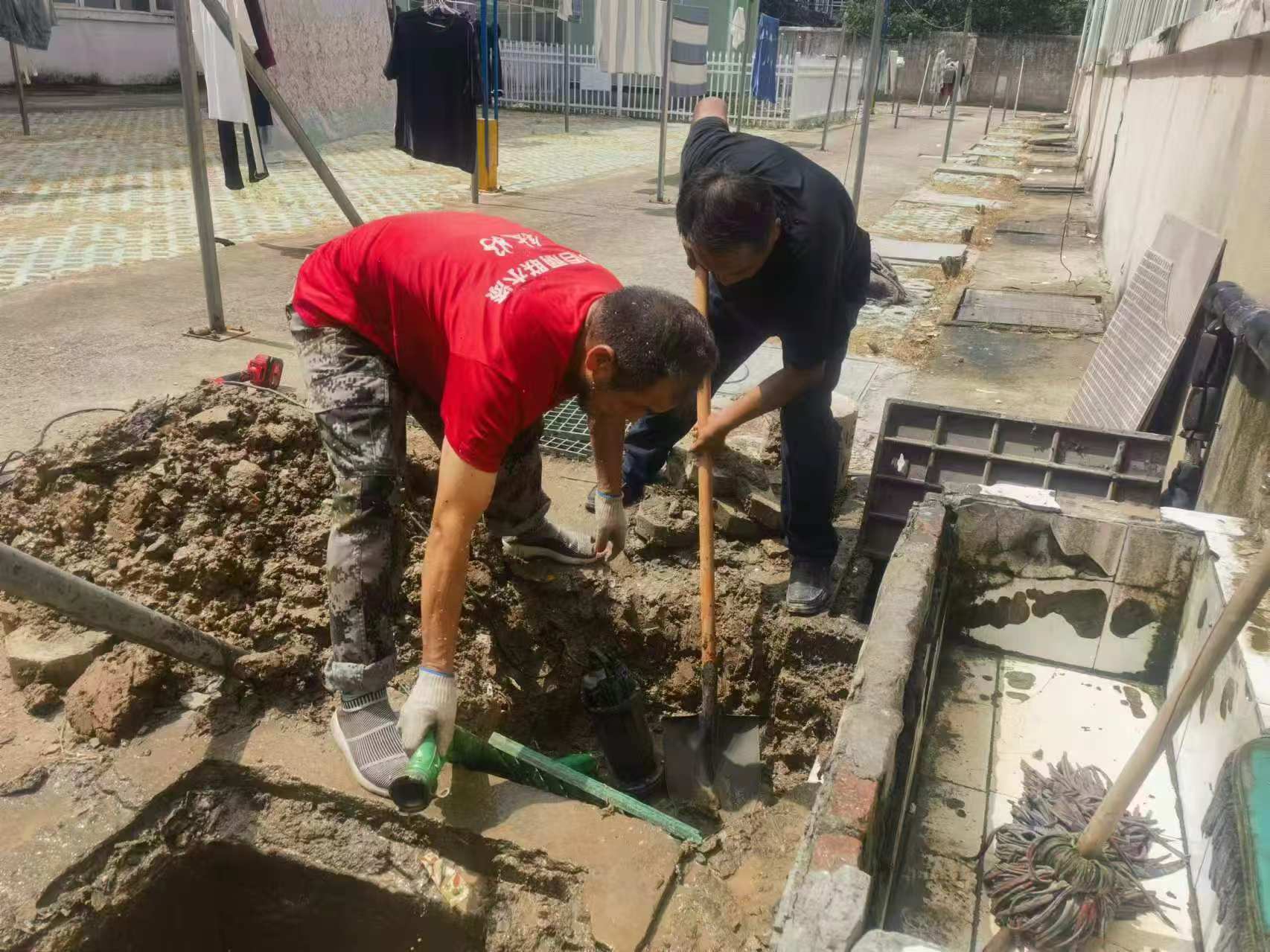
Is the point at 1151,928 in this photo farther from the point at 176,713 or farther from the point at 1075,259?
the point at 1075,259

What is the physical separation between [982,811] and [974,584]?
2.36 feet

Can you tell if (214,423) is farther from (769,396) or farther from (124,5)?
(124,5)

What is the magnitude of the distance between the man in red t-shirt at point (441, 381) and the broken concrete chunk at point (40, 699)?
0.84 meters

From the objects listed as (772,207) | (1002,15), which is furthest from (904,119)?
(772,207)

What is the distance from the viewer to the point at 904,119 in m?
25.4

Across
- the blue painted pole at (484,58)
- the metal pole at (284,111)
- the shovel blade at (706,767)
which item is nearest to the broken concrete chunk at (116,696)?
the shovel blade at (706,767)

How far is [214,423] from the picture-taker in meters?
3.06

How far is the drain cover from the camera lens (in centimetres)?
675

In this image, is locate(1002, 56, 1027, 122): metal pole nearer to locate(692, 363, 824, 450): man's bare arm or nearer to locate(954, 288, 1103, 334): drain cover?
locate(954, 288, 1103, 334): drain cover

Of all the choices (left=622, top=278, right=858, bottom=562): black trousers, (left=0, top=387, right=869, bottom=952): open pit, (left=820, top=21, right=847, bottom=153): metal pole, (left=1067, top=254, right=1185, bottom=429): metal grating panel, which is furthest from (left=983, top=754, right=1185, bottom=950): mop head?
(left=820, top=21, right=847, bottom=153): metal pole

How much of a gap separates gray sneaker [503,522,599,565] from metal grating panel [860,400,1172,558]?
1.06 meters

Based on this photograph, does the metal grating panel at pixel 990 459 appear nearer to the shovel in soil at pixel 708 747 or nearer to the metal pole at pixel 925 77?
the shovel in soil at pixel 708 747

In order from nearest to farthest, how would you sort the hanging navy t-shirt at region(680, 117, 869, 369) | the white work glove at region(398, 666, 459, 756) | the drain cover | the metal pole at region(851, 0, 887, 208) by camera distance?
the white work glove at region(398, 666, 459, 756)
the hanging navy t-shirt at region(680, 117, 869, 369)
the metal pole at region(851, 0, 887, 208)
the drain cover

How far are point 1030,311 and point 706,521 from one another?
5.20 m
